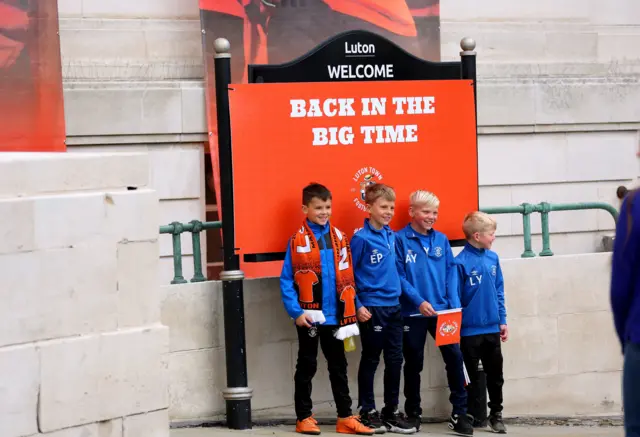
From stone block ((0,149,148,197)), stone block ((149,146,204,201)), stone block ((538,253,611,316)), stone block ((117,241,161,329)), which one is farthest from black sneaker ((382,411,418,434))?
stone block ((149,146,204,201))

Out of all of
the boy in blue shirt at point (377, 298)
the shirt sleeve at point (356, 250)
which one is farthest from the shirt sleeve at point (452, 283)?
the shirt sleeve at point (356, 250)

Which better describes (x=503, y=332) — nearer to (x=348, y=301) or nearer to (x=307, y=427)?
(x=348, y=301)

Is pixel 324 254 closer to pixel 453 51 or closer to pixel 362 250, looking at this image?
pixel 362 250

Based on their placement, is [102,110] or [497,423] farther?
[102,110]

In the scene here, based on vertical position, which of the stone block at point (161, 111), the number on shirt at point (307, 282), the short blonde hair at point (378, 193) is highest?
the stone block at point (161, 111)

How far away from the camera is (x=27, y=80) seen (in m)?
11.5

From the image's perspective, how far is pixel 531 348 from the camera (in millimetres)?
9898

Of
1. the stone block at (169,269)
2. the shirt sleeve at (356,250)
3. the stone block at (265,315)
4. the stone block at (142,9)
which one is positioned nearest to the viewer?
the shirt sleeve at (356,250)

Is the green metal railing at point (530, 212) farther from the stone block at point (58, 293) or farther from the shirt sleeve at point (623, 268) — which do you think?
the shirt sleeve at point (623, 268)

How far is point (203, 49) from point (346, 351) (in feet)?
15.8

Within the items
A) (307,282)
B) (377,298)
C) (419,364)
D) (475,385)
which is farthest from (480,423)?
(307,282)

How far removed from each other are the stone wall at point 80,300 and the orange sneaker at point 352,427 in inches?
71.3

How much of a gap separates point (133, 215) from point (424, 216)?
261 centimetres

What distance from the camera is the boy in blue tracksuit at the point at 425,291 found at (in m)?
8.78
